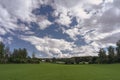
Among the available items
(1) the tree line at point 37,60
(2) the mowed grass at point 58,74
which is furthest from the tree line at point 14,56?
(2) the mowed grass at point 58,74

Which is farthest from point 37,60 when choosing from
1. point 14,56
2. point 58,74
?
point 58,74

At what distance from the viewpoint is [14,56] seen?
5979 inches

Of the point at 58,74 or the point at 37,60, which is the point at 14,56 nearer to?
the point at 37,60

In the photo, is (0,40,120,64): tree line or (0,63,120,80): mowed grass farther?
(0,40,120,64): tree line

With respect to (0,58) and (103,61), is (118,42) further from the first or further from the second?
(0,58)

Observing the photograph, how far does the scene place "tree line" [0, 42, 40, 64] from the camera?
13350 centimetres

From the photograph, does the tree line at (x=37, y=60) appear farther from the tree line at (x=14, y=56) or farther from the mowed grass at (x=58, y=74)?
the mowed grass at (x=58, y=74)

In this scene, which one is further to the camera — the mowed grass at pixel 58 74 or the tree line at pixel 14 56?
the tree line at pixel 14 56

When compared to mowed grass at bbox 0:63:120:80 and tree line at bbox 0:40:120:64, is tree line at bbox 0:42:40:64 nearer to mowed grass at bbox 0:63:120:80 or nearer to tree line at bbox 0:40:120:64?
tree line at bbox 0:40:120:64

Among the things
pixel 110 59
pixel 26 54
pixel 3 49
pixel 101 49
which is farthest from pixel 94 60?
pixel 3 49

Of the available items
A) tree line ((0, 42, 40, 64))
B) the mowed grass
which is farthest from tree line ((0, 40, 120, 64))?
the mowed grass

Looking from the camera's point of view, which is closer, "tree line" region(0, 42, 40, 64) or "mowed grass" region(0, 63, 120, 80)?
"mowed grass" region(0, 63, 120, 80)

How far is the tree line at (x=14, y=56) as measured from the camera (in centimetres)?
13350

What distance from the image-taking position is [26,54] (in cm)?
16900
